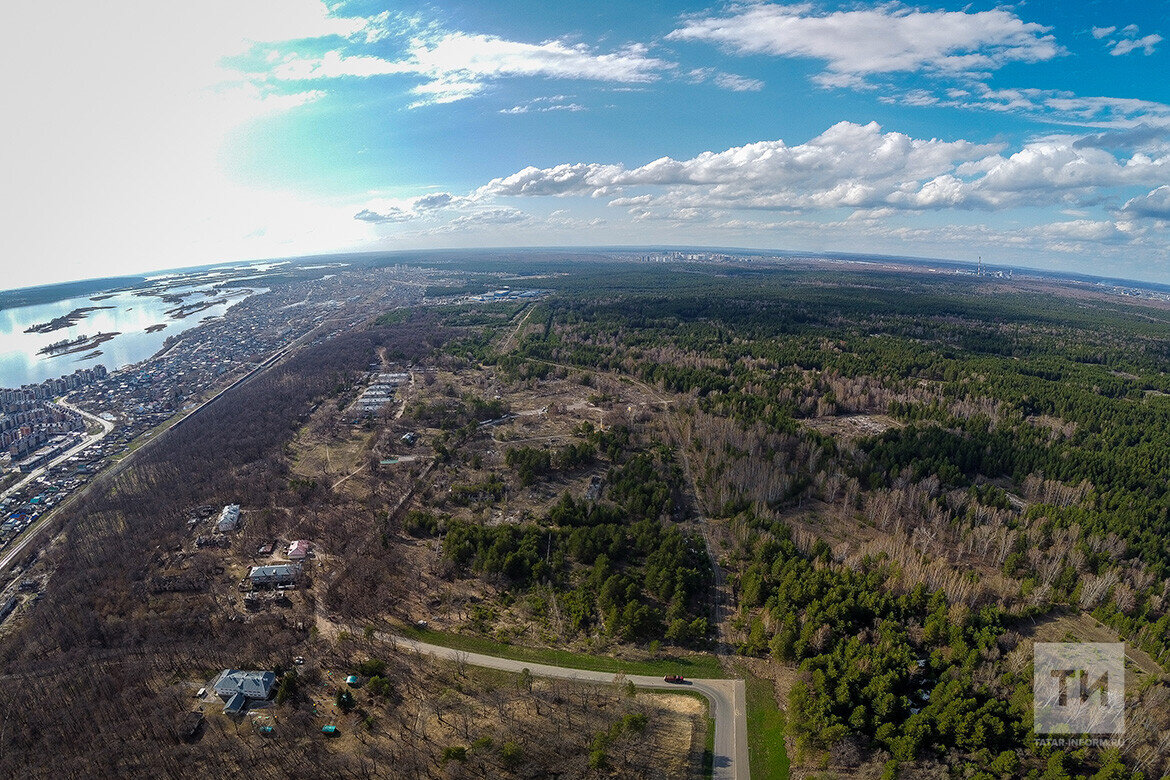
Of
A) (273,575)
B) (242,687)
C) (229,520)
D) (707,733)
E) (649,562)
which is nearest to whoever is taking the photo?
(707,733)

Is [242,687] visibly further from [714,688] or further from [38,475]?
[38,475]

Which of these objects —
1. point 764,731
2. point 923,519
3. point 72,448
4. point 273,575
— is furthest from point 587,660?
point 72,448

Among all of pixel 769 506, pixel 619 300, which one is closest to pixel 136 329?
pixel 619 300

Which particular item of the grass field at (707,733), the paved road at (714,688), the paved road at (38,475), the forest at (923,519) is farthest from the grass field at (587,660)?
the paved road at (38,475)

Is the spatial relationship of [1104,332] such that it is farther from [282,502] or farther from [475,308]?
[282,502]

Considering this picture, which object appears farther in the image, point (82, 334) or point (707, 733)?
point (82, 334)

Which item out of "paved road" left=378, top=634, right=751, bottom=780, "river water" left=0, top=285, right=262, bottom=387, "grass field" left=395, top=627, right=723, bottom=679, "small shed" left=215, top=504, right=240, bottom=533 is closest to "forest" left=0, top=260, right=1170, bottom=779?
"grass field" left=395, top=627, right=723, bottom=679
